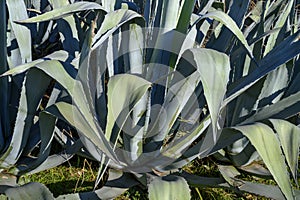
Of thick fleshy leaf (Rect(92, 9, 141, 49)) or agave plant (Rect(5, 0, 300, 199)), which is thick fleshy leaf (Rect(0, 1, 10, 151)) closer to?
agave plant (Rect(5, 0, 300, 199))

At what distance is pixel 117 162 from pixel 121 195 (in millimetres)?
229

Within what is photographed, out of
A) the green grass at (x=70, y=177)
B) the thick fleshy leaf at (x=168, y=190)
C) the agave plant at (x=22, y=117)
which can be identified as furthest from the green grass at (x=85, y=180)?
the thick fleshy leaf at (x=168, y=190)

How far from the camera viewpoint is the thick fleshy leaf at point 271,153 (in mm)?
1254

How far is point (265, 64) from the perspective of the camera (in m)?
1.57

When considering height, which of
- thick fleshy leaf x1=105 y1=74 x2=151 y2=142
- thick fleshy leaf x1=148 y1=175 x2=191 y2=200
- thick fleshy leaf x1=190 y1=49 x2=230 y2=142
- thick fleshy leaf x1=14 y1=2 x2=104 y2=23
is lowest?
thick fleshy leaf x1=148 y1=175 x2=191 y2=200

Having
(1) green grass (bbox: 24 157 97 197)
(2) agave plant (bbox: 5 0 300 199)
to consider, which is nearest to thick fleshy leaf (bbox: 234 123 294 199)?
(2) agave plant (bbox: 5 0 300 199)

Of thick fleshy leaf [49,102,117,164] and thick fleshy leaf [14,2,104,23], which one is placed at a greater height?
thick fleshy leaf [14,2,104,23]

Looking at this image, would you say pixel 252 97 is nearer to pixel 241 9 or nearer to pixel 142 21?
pixel 241 9

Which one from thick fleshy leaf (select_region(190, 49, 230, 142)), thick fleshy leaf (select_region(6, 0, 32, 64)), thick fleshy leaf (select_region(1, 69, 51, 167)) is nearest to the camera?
thick fleshy leaf (select_region(190, 49, 230, 142))

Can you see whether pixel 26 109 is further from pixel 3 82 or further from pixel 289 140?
pixel 289 140

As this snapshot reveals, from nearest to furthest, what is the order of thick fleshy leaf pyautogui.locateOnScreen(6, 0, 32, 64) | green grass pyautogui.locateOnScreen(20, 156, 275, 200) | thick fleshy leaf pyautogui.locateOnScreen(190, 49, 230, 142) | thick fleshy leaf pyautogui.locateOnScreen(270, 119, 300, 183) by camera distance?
1. thick fleshy leaf pyautogui.locateOnScreen(190, 49, 230, 142)
2. thick fleshy leaf pyautogui.locateOnScreen(270, 119, 300, 183)
3. thick fleshy leaf pyautogui.locateOnScreen(6, 0, 32, 64)
4. green grass pyautogui.locateOnScreen(20, 156, 275, 200)

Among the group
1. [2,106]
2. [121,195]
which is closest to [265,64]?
[121,195]

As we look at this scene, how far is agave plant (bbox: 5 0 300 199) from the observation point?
1291 millimetres

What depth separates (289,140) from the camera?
1333 millimetres
